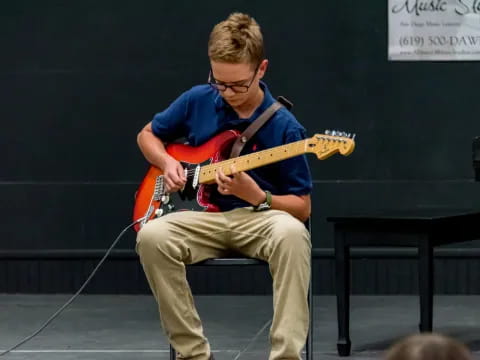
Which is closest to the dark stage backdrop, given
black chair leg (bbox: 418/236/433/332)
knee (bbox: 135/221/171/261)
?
black chair leg (bbox: 418/236/433/332)

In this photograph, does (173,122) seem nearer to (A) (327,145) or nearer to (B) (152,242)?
(B) (152,242)

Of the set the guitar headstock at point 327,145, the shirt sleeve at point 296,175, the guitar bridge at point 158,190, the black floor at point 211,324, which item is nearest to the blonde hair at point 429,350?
the guitar headstock at point 327,145

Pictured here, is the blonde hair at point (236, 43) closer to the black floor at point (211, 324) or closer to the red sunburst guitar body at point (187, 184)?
the red sunburst guitar body at point (187, 184)

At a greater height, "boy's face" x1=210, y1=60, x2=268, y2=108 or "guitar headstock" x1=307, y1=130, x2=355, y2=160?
"boy's face" x1=210, y1=60, x2=268, y2=108

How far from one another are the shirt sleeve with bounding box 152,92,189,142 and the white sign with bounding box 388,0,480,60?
104 inches

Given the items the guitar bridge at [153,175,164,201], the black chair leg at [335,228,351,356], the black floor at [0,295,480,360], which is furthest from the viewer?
the black floor at [0,295,480,360]

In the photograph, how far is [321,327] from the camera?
555cm

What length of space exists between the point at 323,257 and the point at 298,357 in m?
3.02

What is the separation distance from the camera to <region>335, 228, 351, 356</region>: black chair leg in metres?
4.76

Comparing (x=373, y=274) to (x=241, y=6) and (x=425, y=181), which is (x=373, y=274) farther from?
(x=241, y=6)

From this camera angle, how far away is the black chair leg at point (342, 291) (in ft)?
15.6

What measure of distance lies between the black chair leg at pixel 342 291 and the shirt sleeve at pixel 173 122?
970 millimetres

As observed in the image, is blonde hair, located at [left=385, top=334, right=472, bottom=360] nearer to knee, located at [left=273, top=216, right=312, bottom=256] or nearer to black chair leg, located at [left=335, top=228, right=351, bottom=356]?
knee, located at [left=273, top=216, right=312, bottom=256]

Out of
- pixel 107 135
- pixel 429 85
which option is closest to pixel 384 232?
pixel 429 85
